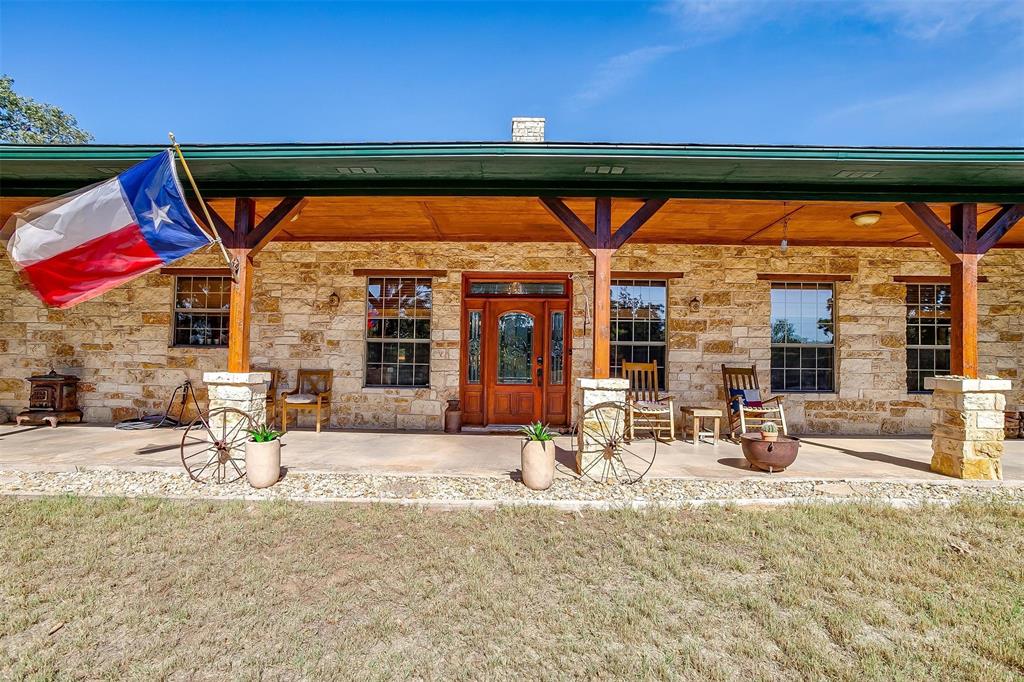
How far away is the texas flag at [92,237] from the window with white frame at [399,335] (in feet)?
11.2

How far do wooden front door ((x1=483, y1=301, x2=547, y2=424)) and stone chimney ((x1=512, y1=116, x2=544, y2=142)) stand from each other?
87.7 inches

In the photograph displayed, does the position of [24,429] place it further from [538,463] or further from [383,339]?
[538,463]

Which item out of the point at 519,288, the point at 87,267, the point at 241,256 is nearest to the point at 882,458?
the point at 519,288

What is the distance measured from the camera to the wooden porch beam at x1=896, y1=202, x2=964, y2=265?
4.56m

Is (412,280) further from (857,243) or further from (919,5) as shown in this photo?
(919,5)

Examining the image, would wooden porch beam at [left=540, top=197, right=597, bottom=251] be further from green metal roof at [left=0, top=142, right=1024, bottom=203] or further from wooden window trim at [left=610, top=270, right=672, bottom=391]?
wooden window trim at [left=610, top=270, right=672, bottom=391]

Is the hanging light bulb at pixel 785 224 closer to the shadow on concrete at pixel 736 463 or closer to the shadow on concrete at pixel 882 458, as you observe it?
the shadow on concrete at pixel 882 458

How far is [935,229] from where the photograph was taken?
4.59m

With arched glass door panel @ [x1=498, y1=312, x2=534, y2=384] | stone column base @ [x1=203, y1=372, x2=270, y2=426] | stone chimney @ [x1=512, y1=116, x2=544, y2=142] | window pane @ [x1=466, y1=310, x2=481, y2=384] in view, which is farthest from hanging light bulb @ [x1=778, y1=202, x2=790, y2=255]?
stone column base @ [x1=203, y1=372, x2=270, y2=426]

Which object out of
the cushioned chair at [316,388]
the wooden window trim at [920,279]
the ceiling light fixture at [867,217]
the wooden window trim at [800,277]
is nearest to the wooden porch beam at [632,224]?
the ceiling light fixture at [867,217]

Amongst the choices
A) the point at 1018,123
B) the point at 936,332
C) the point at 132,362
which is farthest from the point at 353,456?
the point at 1018,123

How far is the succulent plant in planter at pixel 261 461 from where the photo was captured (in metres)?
4.00

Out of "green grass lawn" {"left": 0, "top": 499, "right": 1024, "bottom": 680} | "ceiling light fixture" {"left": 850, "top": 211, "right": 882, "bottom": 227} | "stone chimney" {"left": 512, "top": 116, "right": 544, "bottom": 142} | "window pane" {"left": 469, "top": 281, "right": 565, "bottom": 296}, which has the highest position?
"stone chimney" {"left": 512, "top": 116, "right": 544, "bottom": 142}

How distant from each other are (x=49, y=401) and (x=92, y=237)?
4615 mm
